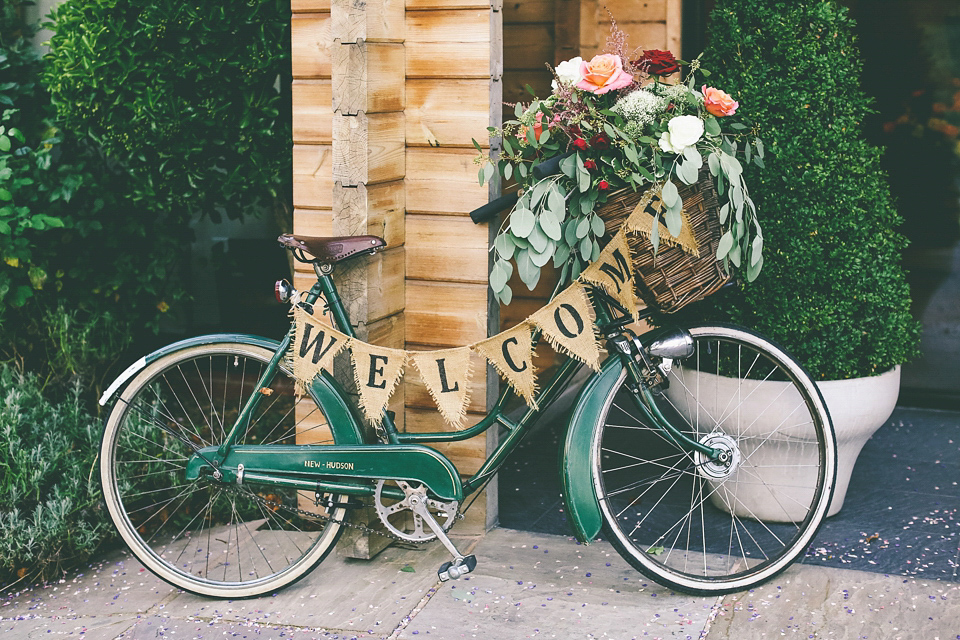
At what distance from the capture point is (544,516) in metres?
3.94

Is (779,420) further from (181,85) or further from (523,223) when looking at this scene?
(181,85)

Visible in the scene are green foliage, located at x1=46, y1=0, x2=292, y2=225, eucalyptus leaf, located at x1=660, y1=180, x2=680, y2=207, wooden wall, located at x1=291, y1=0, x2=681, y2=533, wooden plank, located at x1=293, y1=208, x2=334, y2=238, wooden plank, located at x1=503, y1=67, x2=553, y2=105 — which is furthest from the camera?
wooden plank, located at x1=503, y1=67, x2=553, y2=105

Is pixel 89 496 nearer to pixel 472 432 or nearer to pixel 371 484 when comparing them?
pixel 371 484

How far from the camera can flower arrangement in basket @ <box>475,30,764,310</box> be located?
115 inches

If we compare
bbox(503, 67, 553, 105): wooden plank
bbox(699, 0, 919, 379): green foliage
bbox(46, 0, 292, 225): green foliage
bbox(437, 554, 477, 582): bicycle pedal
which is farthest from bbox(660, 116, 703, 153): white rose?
bbox(503, 67, 553, 105): wooden plank

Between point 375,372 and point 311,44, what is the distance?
1210 millimetres

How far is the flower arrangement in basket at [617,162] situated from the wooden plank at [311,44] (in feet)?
2.73

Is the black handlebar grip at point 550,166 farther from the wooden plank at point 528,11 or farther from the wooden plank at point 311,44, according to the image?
the wooden plank at point 528,11

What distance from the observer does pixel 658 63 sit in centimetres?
297

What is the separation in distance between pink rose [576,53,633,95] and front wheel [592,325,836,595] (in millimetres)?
815

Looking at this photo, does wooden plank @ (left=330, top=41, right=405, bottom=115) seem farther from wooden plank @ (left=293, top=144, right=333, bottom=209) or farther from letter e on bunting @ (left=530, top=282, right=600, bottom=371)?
letter e on bunting @ (left=530, top=282, right=600, bottom=371)

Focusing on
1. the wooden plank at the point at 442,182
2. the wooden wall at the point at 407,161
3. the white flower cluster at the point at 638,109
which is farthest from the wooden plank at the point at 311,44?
the white flower cluster at the point at 638,109

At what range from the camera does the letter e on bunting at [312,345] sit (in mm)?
3191

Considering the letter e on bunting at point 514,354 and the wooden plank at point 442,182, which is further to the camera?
the wooden plank at point 442,182
